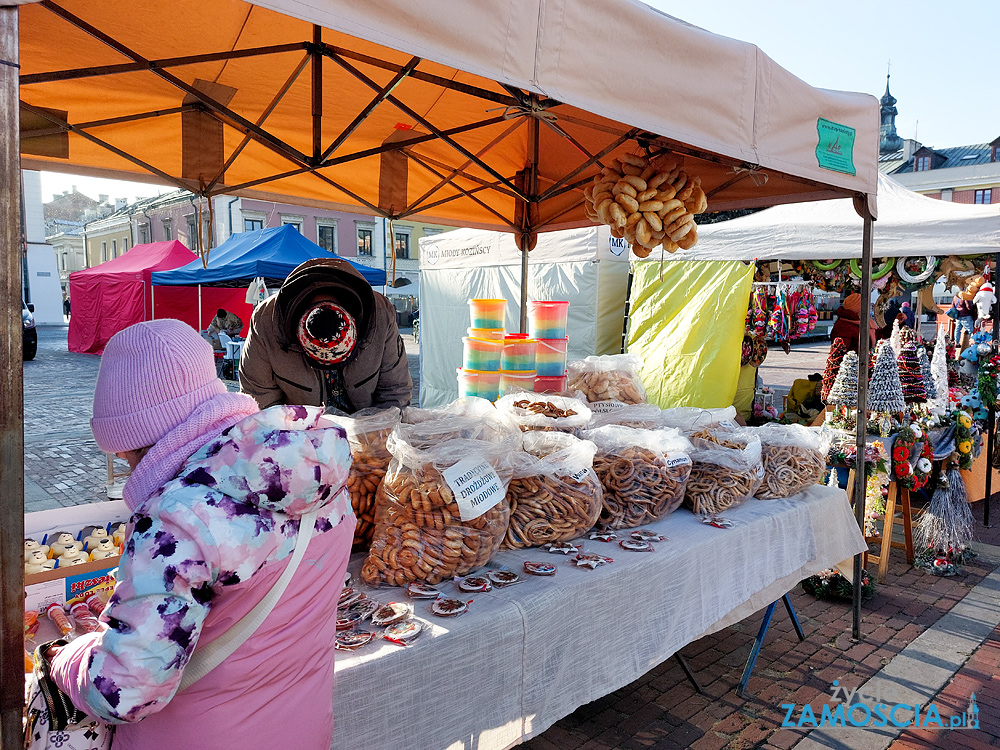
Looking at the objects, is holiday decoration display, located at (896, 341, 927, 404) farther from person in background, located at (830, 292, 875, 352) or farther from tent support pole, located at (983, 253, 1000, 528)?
person in background, located at (830, 292, 875, 352)

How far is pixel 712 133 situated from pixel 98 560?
2209 millimetres

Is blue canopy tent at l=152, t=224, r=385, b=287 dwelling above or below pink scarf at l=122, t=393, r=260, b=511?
above

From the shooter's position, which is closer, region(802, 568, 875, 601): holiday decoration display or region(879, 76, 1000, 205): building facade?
region(802, 568, 875, 601): holiday decoration display

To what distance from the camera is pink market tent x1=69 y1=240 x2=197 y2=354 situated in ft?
47.3

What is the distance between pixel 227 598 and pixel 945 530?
16.4 feet

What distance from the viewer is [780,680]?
3094 millimetres

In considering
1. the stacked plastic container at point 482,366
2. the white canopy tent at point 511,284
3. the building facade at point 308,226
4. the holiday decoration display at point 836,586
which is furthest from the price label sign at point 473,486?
the building facade at point 308,226

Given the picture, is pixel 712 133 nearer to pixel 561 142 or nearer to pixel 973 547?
pixel 561 142

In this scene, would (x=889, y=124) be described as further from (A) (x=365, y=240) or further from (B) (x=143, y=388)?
(B) (x=143, y=388)

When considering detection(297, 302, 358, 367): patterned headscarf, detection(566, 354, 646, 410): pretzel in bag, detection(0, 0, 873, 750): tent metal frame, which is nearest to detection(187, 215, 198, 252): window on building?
detection(0, 0, 873, 750): tent metal frame

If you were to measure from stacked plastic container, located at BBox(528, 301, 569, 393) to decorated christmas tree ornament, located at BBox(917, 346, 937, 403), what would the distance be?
3463mm

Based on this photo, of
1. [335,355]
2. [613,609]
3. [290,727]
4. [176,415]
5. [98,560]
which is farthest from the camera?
[335,355]

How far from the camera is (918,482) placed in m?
4.45

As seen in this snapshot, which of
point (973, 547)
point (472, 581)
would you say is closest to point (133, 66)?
point (472, 581)
